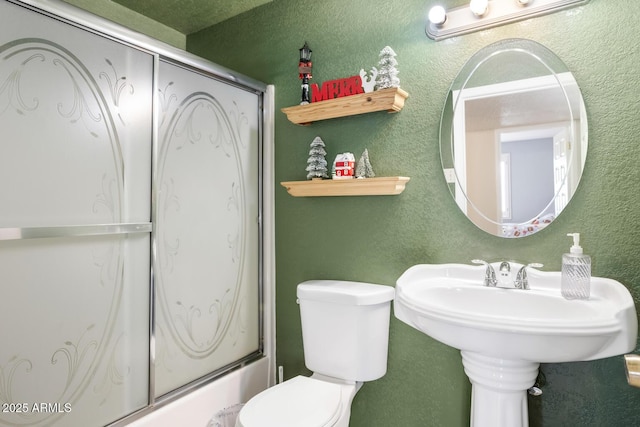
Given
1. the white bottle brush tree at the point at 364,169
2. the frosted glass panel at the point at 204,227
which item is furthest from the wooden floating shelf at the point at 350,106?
the frosted glass panel at the point at 204,227

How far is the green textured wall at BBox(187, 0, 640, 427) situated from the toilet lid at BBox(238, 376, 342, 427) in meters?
0.35

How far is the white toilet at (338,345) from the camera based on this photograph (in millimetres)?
1491

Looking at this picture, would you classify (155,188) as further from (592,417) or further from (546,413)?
(592,417)

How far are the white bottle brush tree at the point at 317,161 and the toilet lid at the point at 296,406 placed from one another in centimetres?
94

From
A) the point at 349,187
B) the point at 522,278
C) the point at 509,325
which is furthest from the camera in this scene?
the point at 349,187

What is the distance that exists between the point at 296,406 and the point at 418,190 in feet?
3.33

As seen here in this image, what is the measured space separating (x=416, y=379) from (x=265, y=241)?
1.03m

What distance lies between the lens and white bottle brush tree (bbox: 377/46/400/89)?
163 cm

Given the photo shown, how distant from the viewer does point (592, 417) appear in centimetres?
133

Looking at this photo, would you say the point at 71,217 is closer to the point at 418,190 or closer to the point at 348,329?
the point at 348,329

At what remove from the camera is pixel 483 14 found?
1483 millimetres

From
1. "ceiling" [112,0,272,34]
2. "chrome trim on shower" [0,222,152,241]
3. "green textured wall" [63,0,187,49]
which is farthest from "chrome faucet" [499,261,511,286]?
"green textured wall" [63,0,187,49]

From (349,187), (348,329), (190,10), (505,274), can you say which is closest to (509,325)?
(505,274)

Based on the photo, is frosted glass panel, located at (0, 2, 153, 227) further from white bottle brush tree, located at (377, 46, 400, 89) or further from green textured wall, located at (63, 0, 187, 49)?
white bottle brush tree, located at (377, 46, 400, 89)
